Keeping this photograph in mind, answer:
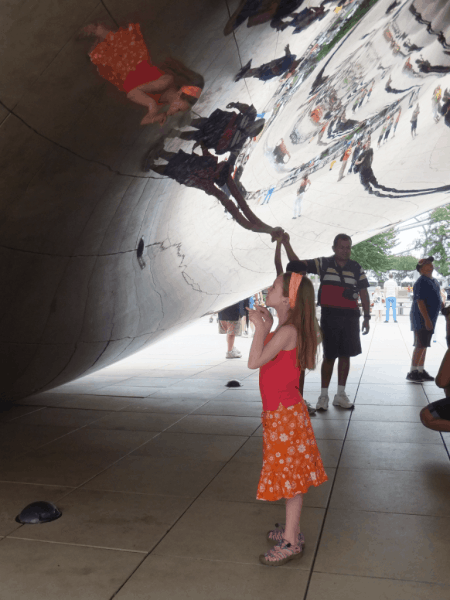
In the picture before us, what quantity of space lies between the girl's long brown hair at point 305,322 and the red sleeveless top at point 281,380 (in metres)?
0.06

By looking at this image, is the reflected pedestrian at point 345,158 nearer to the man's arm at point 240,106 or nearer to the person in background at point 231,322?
the man's arm at point 240,106

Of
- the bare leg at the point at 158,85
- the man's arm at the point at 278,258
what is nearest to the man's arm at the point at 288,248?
the man's arm at the point at 278,258

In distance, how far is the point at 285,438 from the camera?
2678 millimetres

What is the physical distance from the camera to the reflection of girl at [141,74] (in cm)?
262

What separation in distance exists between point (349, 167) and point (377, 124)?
22.7 inches

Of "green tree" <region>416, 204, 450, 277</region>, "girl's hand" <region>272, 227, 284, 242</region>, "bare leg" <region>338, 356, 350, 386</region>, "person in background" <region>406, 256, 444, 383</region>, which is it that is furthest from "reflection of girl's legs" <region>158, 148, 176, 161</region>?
"green tree" <region>416, 204, 450, 277</region>

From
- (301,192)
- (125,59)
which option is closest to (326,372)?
(301,192)

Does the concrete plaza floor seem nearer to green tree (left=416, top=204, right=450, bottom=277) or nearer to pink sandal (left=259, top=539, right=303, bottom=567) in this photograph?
pink sandal (left=259, top=539, right=303, bottom=567)

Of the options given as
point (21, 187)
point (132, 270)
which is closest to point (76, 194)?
point (21, 187)

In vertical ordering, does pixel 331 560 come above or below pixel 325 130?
below

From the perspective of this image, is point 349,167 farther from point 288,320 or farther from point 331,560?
point 331,560

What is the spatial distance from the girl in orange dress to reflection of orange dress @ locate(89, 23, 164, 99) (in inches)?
47.2

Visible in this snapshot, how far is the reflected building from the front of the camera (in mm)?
2721

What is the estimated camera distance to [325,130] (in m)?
4.37
